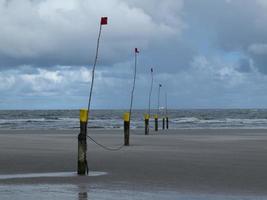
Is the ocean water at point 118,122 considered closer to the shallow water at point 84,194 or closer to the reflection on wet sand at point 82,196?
the shallow water at point 84,194

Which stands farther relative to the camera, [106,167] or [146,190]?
[106,167]

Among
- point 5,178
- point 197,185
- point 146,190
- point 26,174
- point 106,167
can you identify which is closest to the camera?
Result: point 146,190

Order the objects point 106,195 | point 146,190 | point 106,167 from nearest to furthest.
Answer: point 106,195 < point 146,190 < point 106,167

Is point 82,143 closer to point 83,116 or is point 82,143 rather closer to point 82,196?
point 83,116

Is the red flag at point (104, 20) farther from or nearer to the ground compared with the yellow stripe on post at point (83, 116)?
farther from the ground

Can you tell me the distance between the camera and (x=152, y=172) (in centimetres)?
1497

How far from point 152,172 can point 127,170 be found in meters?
0.79

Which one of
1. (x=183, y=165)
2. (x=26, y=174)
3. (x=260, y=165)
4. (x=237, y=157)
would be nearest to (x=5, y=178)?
(x=26, y=174)

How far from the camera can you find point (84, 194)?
10992 millimetres

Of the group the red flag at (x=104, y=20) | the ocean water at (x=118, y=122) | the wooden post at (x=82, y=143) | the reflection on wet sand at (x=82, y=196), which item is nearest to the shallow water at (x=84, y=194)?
the reflection on wet sand at (x=82, y=196)

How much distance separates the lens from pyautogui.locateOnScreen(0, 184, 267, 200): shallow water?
34.8ft

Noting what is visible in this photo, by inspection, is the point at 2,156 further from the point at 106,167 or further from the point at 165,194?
the point at 165,194

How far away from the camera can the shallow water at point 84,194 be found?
10594 mm

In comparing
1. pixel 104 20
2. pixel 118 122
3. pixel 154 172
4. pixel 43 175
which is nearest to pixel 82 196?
pixel 43 175
